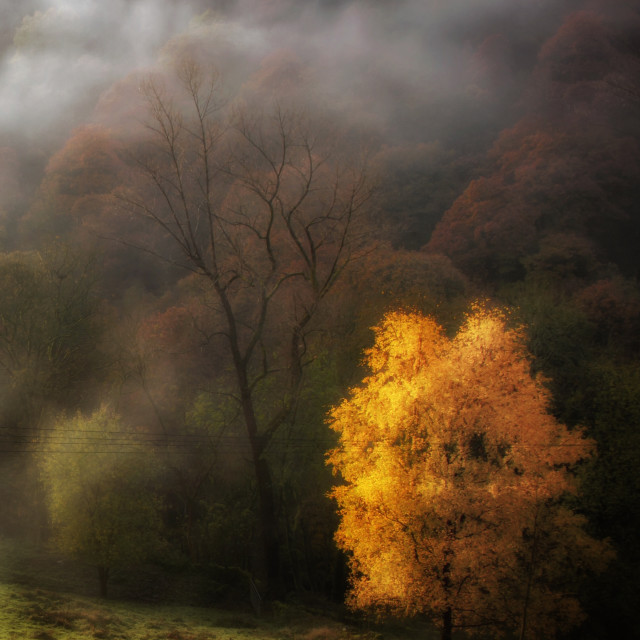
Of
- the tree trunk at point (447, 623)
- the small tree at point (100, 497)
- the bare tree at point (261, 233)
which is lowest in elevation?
the tree trunk at point (447, 623)

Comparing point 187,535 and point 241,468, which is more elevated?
point 241,468

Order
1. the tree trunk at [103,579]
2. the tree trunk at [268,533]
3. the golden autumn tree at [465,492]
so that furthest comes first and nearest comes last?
1. the tree trunk at [268,533]
2. the tree trunk at [103,579]
3. the golden autumn tree at [465,492]

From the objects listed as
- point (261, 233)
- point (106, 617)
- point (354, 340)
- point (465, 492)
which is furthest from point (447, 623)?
point (261, 233)

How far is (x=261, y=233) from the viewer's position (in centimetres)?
3491

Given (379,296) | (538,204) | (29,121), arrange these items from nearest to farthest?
(379,296) < (538,204) < (29,121)

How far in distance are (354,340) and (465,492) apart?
12512 millimetres

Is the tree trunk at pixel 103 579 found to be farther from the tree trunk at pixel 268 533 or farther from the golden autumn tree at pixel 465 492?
the golden autumn tree at pixel 465 492

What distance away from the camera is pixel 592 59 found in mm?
46594

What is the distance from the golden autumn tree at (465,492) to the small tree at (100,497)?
7.52 m

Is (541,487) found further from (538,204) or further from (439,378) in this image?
(538,204)

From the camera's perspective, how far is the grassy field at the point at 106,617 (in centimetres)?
1182

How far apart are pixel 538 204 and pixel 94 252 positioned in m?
27.7

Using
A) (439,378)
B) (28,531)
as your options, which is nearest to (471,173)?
(439,378)

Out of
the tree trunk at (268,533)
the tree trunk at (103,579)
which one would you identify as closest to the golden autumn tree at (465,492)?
the tree trunk at (268,533)
